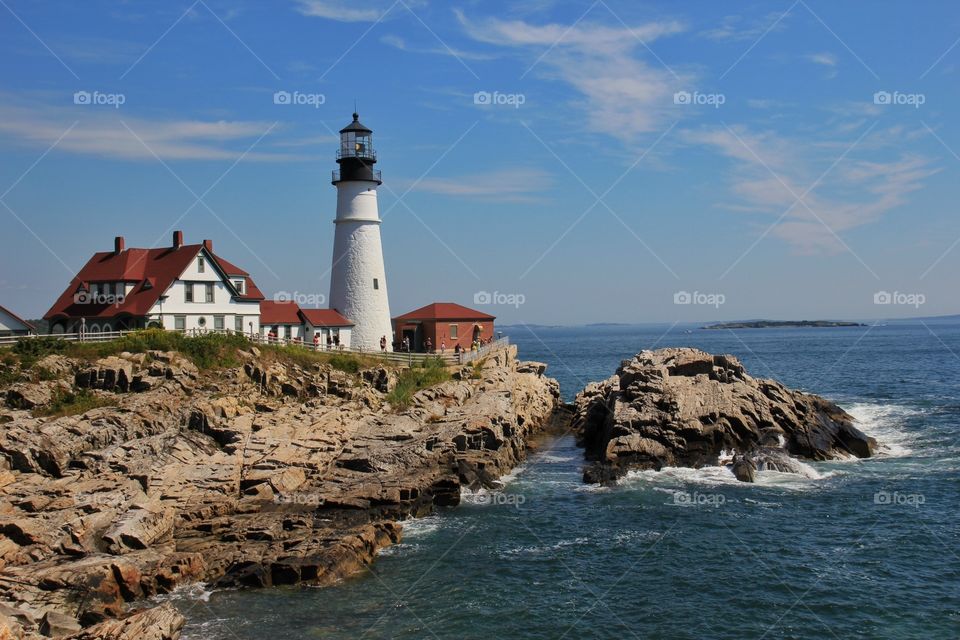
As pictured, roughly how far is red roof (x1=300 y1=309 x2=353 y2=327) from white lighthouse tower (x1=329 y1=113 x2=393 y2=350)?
1.96 ft

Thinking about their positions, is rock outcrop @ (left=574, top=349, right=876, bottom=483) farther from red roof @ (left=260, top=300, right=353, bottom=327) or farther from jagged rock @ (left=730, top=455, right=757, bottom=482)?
red roof @ (left=260, top=300, right=353, bottom=327)

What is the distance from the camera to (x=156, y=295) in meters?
41.8

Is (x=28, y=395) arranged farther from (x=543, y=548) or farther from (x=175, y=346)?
(x=543, y=548)

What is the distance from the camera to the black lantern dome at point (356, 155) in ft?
155

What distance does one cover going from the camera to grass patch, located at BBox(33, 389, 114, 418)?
101 feet

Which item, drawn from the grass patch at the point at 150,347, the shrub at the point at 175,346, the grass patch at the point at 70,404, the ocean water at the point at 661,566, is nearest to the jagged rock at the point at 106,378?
the grass patch at the point at 70,404

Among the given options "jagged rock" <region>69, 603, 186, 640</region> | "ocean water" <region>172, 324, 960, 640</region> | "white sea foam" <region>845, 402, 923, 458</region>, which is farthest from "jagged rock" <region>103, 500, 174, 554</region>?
"white sea foam" <region>845, 402, 923, 458</region>

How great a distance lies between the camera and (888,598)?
2156 cm

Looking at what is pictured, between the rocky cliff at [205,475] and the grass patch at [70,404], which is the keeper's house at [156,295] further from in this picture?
the grass patch at [70,404]

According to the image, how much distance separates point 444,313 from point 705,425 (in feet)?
71.2

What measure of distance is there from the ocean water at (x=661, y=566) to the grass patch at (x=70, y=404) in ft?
42.1

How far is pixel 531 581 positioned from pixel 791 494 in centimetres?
1385

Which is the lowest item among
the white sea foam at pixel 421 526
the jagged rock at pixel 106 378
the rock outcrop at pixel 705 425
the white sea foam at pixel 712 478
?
the white sea foam at pixel 421 526

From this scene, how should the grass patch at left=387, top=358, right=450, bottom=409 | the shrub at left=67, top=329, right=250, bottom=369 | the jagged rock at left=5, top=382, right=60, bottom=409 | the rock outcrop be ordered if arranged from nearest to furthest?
the jagged rock at left=5, top=382, right=60, bottom=409 < the shrub at left=67, top=329, right=250, bottom=369 < the rock outcrop < the grass patch at left=387, top=358, right=450, bottom=409
